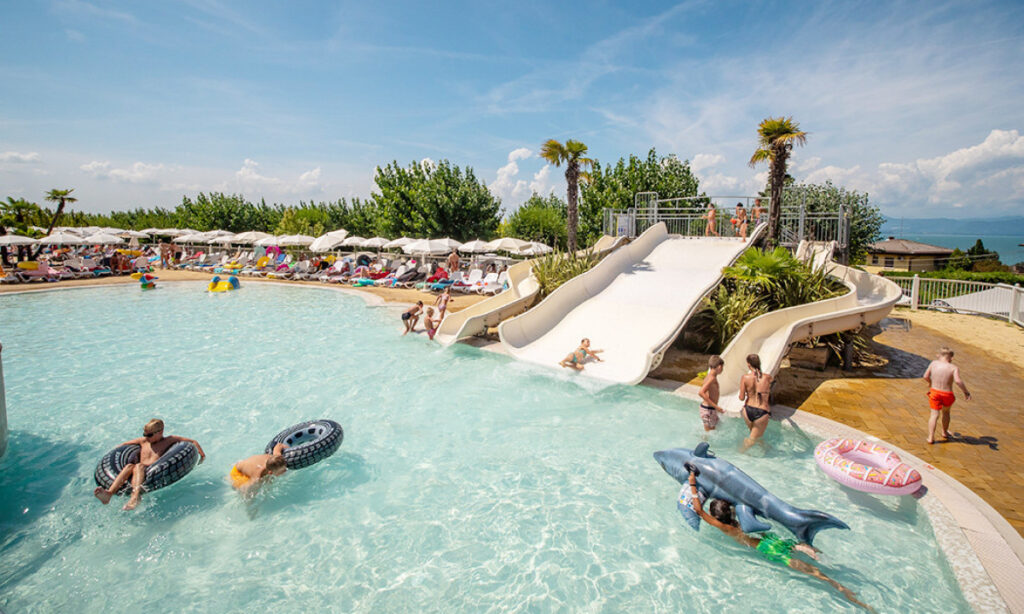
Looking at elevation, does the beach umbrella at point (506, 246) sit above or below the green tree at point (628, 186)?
below

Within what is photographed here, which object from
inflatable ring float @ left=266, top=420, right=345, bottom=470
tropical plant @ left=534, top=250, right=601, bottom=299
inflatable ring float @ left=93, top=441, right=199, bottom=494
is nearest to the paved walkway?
tropical plant @ left=534, top=250, right=601, bottom=299

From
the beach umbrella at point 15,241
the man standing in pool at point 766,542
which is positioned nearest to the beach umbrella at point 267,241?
the beach umbrella at point 15,241

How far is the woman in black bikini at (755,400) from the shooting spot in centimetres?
571

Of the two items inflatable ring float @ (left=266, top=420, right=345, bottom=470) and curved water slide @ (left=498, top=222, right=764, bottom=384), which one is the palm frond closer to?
curved water slide @ (left=498, top=222, right=764, bottom=384)

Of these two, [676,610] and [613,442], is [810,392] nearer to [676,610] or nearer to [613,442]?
[613,442]

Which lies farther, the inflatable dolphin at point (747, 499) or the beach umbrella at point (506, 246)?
the beach umbrella at point (506, 246)

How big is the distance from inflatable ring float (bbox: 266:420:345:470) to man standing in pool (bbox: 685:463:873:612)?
3947 millimetres

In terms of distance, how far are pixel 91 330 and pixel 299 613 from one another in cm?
1332

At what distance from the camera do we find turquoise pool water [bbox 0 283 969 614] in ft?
12.7

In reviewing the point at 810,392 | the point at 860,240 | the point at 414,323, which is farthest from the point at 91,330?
the point at 860,240

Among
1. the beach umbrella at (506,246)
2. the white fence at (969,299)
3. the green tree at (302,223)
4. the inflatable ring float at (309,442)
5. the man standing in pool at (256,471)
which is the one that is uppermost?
the green tree at (302,223)

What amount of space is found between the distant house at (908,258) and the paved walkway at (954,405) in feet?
133

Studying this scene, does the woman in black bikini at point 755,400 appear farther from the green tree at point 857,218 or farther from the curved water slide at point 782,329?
the green tree at point 857,218

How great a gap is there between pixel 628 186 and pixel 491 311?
19.5 metres
